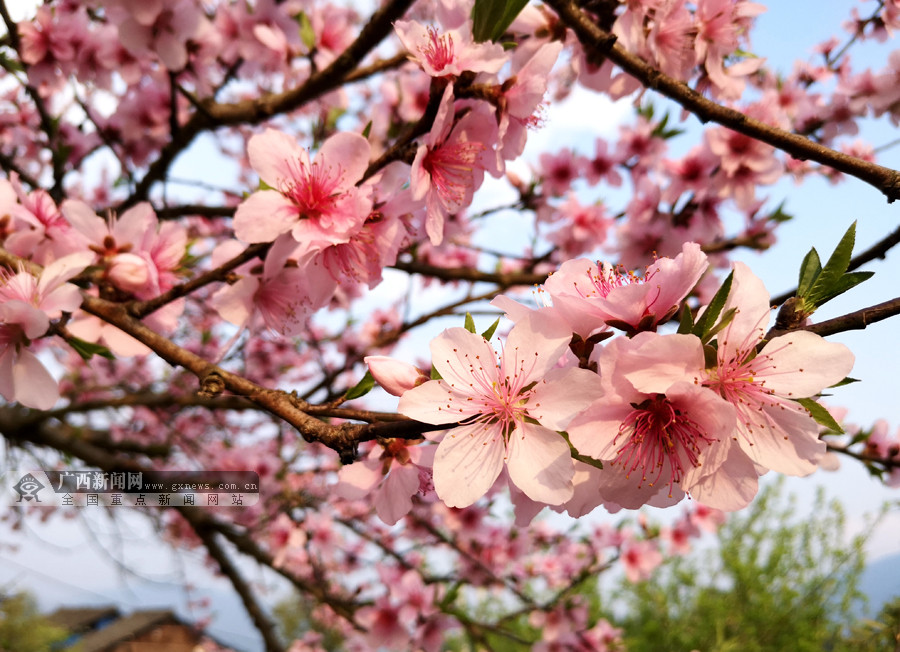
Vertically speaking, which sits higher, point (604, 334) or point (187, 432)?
point (187, 432)

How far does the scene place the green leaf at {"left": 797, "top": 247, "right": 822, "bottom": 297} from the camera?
2.27 ft

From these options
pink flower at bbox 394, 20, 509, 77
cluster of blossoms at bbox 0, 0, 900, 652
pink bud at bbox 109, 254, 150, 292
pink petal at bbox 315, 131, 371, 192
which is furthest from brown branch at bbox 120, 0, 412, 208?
→ pink bud at bbox 109, 254, 150, 292

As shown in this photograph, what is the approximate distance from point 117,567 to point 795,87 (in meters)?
4.85

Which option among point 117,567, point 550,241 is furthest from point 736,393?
point 117,567

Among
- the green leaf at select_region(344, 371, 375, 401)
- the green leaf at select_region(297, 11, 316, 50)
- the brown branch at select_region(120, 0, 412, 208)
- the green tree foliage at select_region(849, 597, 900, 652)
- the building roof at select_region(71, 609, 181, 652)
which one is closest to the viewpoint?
the green leaf at select_region(344, 371, 375, 401)

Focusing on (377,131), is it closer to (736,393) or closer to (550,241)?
(550,241)

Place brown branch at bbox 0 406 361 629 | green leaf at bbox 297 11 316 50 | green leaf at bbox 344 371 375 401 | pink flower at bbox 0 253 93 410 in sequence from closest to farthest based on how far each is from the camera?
green leaf at bbox 344 371 375 401 → pink flower at bbox 0 253 93 410 → green leaf at bbox 297 11 316 50 → brown branch at bbox 0 406 361 629

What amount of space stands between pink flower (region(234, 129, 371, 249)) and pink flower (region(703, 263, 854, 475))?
1.96 feet

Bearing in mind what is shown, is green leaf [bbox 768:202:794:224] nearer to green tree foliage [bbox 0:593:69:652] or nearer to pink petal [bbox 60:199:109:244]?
pink petal [bbox 60:199:109:244]

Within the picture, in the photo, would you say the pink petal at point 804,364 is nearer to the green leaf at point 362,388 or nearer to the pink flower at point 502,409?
the pink flower at point 502,409

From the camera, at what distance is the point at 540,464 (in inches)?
26.9

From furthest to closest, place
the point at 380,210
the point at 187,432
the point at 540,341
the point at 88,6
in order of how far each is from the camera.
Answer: the point at 187,432
the point at 88,6
the point at 380,210
the point at 540,341

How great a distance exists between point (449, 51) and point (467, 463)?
2.21 feet

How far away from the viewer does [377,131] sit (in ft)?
8.20
